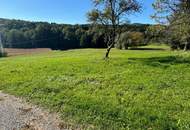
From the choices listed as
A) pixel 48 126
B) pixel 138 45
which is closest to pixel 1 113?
pixel 48 126

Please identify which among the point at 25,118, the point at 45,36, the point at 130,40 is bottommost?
the point at 25,118

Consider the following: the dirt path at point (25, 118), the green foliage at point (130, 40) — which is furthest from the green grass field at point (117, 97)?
the green foliage at point (130, 40)

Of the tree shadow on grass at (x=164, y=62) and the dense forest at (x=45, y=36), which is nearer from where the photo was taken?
the tree shadow on grass at (x=164, y=62)

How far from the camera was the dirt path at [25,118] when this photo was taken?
7832mm

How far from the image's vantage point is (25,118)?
339 inches

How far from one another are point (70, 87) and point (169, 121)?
5.80 m

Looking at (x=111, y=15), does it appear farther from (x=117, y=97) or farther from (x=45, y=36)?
(x=45, y=36)

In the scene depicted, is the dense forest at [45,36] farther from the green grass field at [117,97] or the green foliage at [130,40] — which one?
the green grass field at [117,97]

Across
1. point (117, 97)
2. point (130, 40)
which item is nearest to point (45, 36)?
point (130, 40)

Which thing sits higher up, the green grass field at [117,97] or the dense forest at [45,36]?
the dense forest at [45,36]

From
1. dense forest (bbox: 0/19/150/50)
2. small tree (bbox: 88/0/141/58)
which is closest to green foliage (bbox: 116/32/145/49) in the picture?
dense forest (bbox: 0/19/150/50)

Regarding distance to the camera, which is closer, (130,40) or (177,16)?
(177,16)

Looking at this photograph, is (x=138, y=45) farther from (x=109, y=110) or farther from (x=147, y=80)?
(x=109, y=110)

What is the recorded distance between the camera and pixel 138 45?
238 feet
